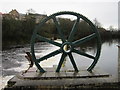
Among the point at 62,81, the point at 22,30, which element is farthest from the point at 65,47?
the point at 22,30

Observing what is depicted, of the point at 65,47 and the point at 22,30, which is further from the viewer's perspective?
the point at 22,30

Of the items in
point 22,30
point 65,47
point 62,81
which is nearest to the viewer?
point 62,81

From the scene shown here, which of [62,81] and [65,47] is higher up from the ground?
[65,47]

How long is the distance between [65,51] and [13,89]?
3.11 meters

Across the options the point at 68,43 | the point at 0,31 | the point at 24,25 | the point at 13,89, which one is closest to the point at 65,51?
the point at 68,43

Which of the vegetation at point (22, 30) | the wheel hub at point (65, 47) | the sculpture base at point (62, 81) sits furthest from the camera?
the vegetation at point (22, 30)

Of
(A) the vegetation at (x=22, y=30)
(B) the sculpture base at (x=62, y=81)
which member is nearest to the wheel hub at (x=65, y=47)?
(B) the sculpture base at (x=62, y=81)

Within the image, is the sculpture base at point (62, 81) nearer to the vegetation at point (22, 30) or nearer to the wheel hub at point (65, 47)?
the wheel hub at point (65, 47)

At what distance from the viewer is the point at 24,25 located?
62219 millimetres

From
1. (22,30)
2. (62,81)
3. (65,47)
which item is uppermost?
(22,30)

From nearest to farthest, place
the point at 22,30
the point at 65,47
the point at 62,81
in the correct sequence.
Answer: the point at 62,81, the point at 65,47, the point at 22,30

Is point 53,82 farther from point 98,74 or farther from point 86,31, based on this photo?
point 86,31

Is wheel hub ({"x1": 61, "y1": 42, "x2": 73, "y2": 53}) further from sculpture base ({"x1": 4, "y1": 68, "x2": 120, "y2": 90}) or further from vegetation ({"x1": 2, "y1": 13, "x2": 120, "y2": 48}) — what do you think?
vegetation ({"x1": 2, "y1": 13, "x2": 120, "y2": 48})

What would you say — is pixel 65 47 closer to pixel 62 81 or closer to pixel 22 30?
pixel 62 81
